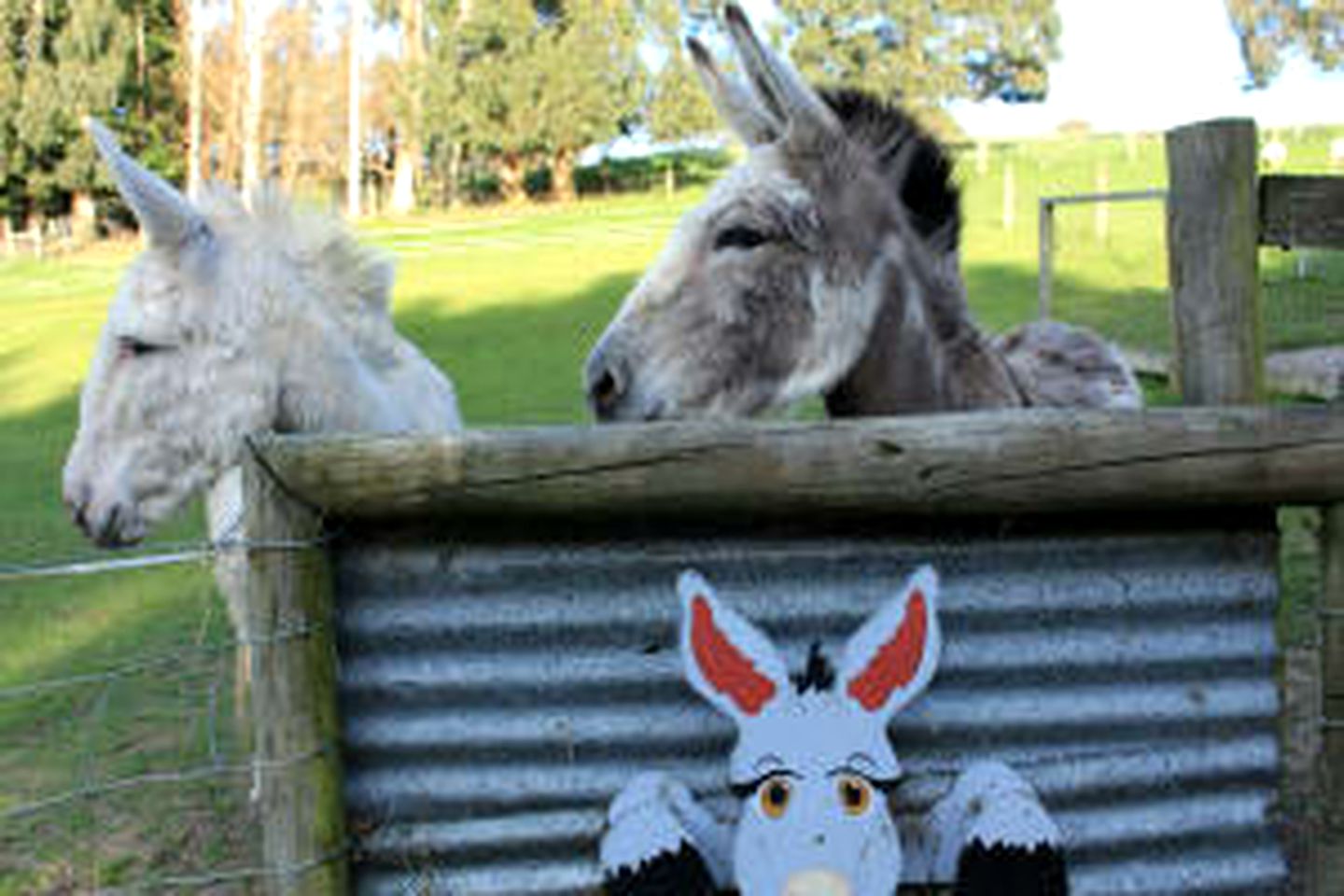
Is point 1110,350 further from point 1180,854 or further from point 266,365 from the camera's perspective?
point 266,365

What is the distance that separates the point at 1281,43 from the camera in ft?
173

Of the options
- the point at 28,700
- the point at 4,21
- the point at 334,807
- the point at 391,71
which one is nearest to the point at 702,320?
the point at 334,807

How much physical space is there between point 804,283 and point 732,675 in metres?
1.18

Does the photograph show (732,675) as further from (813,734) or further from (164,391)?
(164,391)

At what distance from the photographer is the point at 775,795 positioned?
2.18 m

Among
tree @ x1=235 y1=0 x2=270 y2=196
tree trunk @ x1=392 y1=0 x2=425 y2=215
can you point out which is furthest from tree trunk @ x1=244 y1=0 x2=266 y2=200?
tree trunk @ x1=392 y1=0 x2=425 y2=215

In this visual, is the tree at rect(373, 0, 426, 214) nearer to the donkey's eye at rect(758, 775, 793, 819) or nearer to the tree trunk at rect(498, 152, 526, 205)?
the tree trunk at rect(498, 152, 526, 205)

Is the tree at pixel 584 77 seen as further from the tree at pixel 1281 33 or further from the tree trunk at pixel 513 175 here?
the tree at pixel 1281 33

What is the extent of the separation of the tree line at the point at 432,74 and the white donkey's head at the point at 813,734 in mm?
41658

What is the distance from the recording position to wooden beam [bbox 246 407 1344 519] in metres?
2.15

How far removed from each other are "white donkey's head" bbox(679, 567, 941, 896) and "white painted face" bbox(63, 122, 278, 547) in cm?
197

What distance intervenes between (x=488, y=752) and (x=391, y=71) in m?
55.8

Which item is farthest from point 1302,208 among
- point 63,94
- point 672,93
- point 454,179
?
point 454,179

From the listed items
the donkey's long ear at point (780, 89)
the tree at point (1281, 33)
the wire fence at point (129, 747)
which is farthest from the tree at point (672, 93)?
the donkey's long ear at point (780, 89)
